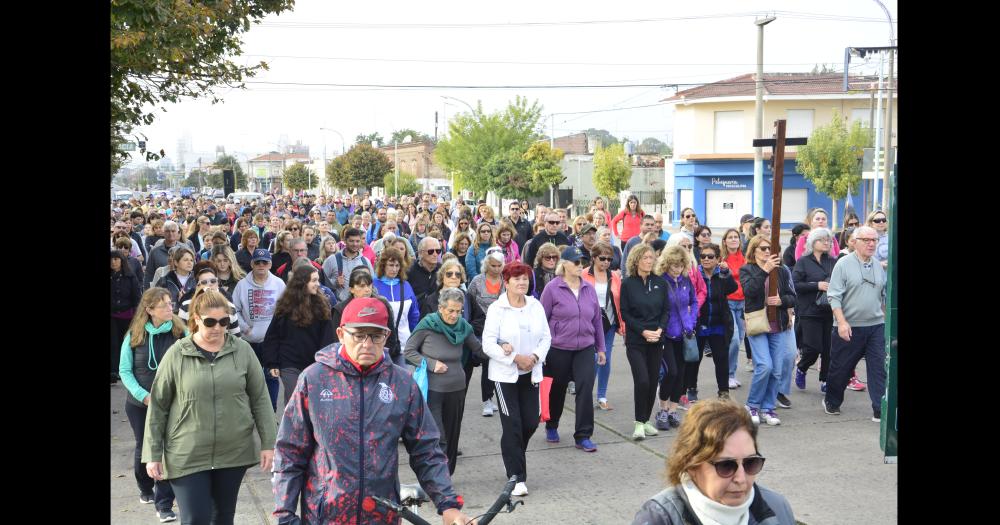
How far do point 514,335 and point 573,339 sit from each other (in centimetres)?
87

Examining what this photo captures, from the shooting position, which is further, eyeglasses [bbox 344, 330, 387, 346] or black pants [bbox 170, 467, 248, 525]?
black pants [bbox 170, 467, 248, 525]

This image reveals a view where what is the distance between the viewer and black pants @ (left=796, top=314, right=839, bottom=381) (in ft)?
34.6

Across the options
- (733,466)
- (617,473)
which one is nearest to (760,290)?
(617,473)

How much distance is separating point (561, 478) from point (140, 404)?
313cm

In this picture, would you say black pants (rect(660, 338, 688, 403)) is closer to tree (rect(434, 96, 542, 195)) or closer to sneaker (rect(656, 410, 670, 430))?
sneaker (rect(656, 410, 670, 430))

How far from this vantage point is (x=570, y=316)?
335 inches

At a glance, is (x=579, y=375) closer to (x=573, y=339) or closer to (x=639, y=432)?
(x=573, y=339)

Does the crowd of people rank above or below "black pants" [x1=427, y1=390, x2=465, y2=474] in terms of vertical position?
above

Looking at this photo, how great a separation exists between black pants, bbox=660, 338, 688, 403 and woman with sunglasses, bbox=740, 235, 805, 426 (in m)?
0.68

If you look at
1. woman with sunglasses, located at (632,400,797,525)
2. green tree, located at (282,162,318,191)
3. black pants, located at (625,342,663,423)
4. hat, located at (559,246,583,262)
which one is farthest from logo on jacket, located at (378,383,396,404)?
green tree, located at (282,162,318,191)

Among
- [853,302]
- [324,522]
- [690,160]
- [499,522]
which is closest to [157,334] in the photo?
[499,522]

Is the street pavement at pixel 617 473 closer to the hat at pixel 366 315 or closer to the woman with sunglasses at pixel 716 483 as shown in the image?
the hat at pixel 366 315

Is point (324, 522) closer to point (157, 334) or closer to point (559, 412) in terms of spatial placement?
point (157, 334)
